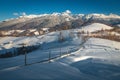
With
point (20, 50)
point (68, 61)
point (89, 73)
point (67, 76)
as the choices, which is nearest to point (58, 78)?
point (67, 76)

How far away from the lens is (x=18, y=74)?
36.4 feet

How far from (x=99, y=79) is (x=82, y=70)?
2376mm

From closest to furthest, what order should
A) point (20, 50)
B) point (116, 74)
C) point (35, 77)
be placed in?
point (35, 77) < point (116, 74) < point (20, 50)

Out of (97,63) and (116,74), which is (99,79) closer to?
(116,74)

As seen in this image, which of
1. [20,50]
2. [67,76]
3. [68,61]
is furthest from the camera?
[20,50]

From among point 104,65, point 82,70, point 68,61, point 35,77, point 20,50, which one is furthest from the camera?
point 20,50

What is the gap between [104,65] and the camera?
1433 cm

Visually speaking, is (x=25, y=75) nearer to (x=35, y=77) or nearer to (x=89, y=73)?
(x=35, y=77)

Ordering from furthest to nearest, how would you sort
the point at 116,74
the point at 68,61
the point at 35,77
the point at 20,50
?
the point at 20,50 → the point at 68,61 → the point at 116,74 → the point at 35,77

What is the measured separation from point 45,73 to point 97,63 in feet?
16.6

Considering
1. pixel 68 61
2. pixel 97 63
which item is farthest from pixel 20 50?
pixel 97 63

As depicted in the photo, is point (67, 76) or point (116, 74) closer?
point (67, 76)

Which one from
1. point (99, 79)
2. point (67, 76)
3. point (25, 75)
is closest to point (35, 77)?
point (25, 75)

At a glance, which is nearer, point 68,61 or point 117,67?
point 117,67
